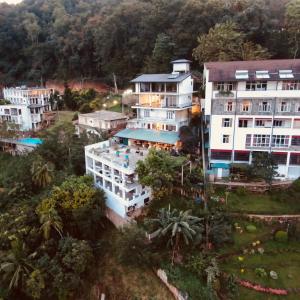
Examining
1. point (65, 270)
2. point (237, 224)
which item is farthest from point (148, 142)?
point (65, 270)

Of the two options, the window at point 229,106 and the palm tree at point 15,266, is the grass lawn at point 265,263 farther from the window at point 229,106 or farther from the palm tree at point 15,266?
the palm tree at point 15,266

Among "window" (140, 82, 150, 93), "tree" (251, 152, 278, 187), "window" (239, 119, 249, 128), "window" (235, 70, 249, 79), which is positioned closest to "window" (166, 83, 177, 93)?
"window" (140, 82, 150, 93)

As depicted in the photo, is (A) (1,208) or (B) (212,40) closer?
(A) (1,208)

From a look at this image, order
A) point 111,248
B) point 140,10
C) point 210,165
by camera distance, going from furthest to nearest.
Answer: point 140,10 < point 210,165 < point 111,248

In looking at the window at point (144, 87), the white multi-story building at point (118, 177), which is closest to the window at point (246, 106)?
the white multi-story building at point (118, 177)

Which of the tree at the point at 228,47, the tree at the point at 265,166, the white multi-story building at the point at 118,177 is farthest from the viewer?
the tree at the point at 228,47

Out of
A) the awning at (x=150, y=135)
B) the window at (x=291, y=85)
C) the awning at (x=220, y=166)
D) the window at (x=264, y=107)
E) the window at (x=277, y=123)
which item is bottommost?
the awning at (x=220, y=166)

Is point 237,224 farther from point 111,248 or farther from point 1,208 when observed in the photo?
point 1,208
